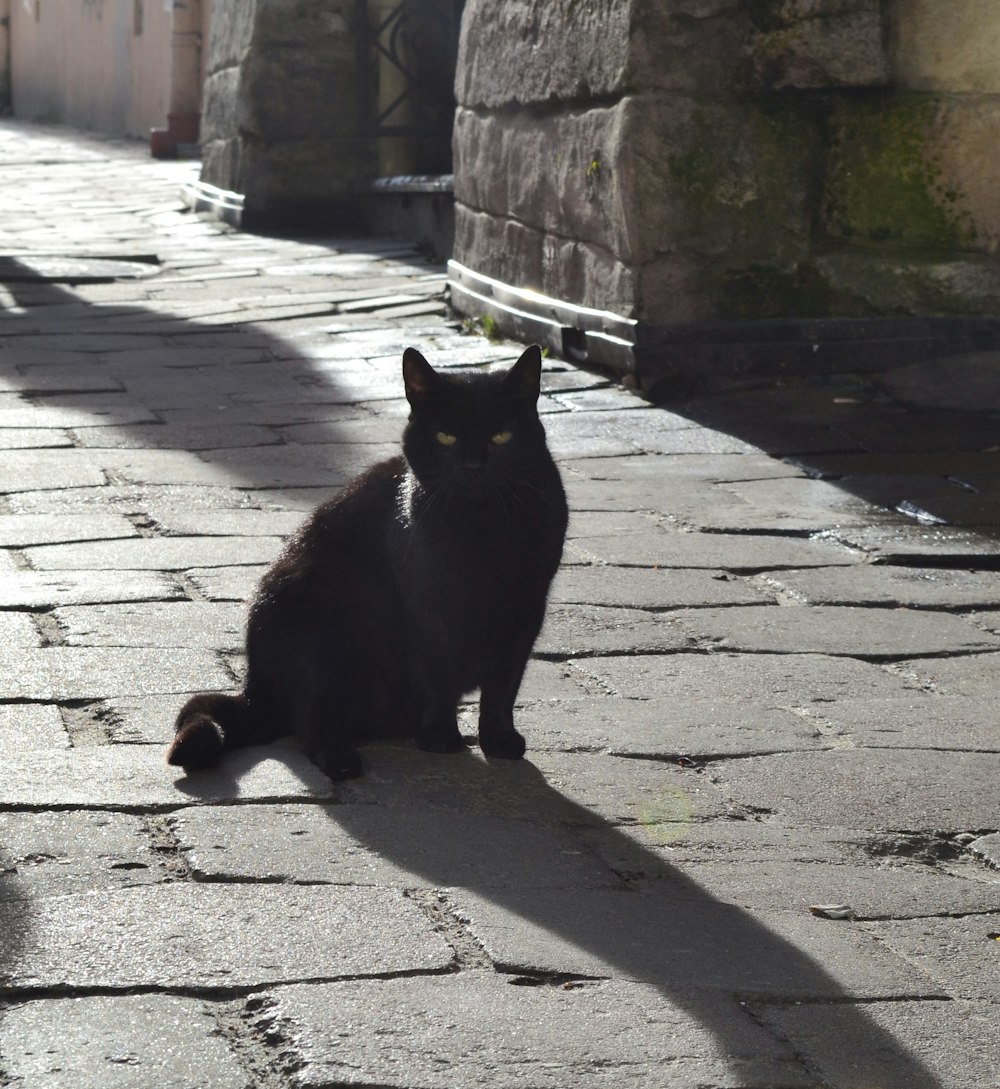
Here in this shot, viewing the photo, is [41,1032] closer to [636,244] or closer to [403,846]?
[403,846]

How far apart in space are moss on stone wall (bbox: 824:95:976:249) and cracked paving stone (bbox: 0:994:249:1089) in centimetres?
491

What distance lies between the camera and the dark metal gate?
10977 mm

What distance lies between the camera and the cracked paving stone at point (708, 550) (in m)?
4.20

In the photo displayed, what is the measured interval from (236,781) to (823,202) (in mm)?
4198

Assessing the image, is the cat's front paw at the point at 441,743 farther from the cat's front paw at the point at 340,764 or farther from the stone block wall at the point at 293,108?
the stone block wall at the point at 293,108

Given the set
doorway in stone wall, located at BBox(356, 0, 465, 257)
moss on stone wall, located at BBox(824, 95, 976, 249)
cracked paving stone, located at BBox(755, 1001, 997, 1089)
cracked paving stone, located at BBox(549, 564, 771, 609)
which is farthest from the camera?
doorway in stone wall, located at BBox(356, 0, 465, 257)

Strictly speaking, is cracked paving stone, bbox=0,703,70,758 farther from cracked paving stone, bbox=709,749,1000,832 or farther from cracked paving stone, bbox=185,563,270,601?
cracked paving stone, bbox=709,749,1000,832

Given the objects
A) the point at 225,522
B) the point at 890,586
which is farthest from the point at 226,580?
the point at 890,586

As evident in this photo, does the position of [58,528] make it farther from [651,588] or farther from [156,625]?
[651,588]

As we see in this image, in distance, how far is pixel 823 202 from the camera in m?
6.21

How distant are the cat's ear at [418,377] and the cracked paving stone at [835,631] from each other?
3.08 ft

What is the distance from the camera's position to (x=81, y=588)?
149 inches

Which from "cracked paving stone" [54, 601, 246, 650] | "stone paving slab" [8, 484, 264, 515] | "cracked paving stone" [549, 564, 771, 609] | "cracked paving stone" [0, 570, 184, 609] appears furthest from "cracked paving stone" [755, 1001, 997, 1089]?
"stone paving slab" [8, 484, 264, 515]

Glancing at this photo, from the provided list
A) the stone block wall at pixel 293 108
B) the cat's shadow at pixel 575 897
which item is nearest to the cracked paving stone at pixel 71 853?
the cat's shadow at pixel 575 897
